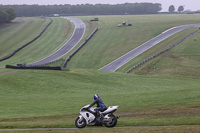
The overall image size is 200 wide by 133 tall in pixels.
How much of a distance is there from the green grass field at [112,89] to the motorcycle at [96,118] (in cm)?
70

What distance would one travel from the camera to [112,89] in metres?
41.6

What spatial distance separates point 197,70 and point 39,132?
48501 mm

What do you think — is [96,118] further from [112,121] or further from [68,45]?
[68,45]

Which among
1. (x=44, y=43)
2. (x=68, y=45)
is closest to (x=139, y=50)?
(x=68, y=45)

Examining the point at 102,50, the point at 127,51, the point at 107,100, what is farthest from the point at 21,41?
the point at 107,100

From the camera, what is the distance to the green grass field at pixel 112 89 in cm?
2189

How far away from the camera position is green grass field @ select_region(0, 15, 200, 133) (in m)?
21.9

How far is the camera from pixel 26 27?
428ft

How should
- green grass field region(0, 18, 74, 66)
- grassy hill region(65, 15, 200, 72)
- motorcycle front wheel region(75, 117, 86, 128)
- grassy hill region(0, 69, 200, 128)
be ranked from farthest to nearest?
green grass field region(0, 18, 74, 66) → grassy hill region(65, 15, 200, 72) → grassy hill region(0, 69, 200, 128) → motorcycle front wheel region(75, 117, 86, 128)

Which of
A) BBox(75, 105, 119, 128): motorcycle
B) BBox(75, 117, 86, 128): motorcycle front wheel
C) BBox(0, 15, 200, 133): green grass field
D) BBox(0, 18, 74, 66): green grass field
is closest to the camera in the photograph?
BBox(75, 105, 119, 128): motorcycle

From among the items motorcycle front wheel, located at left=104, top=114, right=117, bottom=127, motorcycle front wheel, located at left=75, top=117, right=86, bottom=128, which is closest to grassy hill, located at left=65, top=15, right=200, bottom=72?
motorcycle front wheel, located at left=75, top=117, right=86, bottom=128

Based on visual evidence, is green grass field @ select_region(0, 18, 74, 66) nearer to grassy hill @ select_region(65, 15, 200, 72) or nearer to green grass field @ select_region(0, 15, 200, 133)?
green grass field @ select_region(0, 15, 200, 133)

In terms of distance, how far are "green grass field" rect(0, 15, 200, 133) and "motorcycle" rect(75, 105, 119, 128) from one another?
0.70m

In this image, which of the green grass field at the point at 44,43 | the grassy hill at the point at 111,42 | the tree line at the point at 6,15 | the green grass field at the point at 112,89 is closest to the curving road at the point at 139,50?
the grassy hill at the point at 111,42
